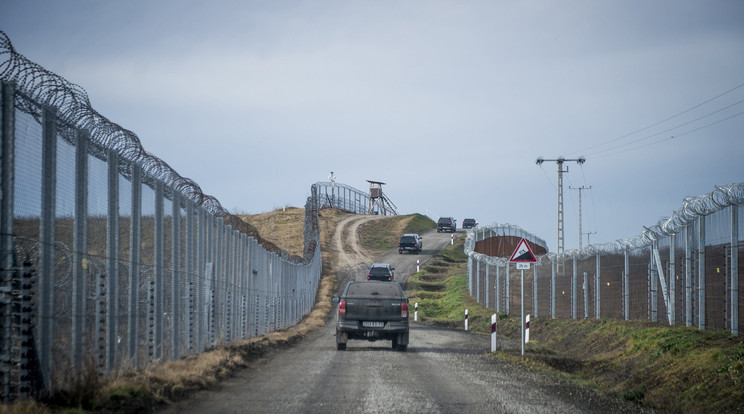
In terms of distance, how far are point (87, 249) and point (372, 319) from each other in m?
11.7

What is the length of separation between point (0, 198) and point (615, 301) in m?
17.9

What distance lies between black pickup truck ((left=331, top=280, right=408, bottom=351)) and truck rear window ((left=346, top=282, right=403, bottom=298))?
0.20 meters

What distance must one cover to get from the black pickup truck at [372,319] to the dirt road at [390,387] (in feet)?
1.41

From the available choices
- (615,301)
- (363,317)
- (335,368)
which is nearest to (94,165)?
(335,368)

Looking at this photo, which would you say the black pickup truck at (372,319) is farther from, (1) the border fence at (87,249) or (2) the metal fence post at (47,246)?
(2) the metal fence post at (47,246)

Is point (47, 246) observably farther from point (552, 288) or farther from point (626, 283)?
point (552, 288)

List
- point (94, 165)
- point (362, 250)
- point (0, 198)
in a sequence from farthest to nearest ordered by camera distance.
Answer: point (362, 250) → point (94, 165) → point (0, 198)

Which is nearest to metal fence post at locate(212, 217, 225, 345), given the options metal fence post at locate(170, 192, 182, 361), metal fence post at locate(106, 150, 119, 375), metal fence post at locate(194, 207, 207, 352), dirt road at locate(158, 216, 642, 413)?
metal fence post at locate(194, 207, 207, 352)

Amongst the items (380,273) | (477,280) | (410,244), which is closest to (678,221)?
(477,280)

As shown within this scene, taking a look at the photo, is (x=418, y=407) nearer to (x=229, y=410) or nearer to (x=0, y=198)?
(x=229, y=410)

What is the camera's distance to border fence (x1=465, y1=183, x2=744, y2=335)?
14.9 metres

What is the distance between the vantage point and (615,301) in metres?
22.5

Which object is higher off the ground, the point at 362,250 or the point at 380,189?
the point at 380,189

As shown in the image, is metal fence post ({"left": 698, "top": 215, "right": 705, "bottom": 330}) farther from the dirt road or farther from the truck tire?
the truck tire
